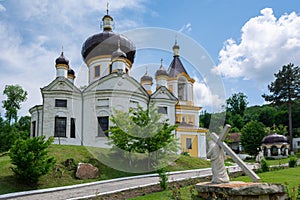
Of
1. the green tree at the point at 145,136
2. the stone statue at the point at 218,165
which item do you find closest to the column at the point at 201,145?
the green tree at the point at 145,136

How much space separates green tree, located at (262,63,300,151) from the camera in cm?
4191

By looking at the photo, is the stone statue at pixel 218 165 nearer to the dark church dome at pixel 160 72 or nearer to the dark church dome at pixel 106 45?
the dark church dome at pixel 106 45

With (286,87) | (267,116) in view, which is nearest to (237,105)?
(267,116)

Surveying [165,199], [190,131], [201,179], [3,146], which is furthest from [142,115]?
[3,146]

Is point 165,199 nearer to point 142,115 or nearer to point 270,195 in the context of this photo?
point 270,195

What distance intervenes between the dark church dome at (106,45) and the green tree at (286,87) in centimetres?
2276

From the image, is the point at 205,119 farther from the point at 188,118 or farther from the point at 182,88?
the point at 182,88

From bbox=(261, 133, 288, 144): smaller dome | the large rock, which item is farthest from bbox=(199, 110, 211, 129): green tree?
the large rock

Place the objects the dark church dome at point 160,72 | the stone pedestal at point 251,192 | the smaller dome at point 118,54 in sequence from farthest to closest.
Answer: the dark church dome at point 160,72
the smaller dome at point 118,54
the stone pedestal at point 251,192

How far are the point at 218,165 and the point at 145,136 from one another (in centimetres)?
787

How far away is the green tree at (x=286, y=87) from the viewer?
4191cm

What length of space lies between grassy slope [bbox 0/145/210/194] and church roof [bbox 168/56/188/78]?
53.1 feet

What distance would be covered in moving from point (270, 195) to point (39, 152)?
379 inches

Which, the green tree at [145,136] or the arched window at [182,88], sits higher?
the arched window at [182,88]
